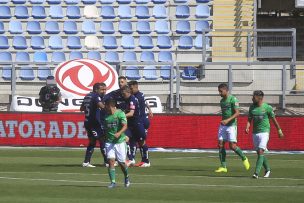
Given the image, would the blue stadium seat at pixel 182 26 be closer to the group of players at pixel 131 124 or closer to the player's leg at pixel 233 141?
the group of players at pixel 131 124

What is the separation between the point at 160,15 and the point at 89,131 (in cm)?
1436

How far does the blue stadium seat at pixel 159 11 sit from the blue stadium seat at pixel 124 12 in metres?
0.95

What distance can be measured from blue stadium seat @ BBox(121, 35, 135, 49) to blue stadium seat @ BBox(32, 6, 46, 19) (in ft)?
11.0

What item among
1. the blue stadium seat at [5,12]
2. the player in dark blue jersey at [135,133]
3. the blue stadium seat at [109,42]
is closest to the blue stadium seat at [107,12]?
the blue stadium seat at [109,42]

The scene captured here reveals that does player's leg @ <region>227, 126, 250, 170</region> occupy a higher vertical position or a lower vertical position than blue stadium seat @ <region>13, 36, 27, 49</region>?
lower

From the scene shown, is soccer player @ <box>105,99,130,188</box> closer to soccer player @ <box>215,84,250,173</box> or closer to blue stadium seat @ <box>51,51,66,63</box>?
soccer player @ <box>215,84,250,173</box>

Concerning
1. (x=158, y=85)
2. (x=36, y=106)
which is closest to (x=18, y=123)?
(x=36, y=106)

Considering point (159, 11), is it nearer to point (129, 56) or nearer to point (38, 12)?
point (129, 56)

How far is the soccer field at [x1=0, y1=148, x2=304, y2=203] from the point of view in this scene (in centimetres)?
1625

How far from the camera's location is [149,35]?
37000 mm

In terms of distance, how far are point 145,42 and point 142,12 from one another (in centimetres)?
139

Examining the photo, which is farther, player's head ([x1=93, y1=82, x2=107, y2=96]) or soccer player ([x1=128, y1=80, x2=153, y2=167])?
soccer player ([x1=128, y1=80, x2=153, y2=167])

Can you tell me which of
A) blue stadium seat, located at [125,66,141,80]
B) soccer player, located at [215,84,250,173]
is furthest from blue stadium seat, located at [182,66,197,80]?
soccer player, located at [215,84,250,173]

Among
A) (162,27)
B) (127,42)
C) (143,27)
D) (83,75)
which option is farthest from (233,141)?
(143,27)
